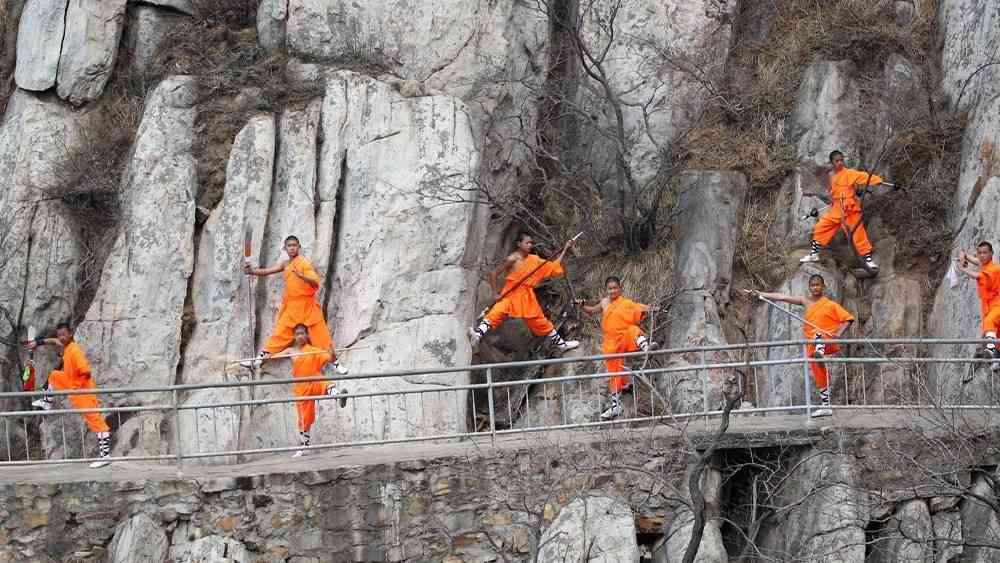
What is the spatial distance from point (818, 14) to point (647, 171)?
320cm

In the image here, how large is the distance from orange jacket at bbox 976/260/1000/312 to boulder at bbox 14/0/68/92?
11.2m

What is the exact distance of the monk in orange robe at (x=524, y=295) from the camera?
1952cm

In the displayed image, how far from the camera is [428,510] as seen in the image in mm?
16578

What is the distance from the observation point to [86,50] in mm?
21703

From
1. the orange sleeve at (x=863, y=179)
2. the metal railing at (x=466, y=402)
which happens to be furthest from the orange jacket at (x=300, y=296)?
the orange sleeve at (x=863, y=179)

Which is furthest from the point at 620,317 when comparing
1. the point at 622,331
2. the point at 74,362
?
the point at 74,362

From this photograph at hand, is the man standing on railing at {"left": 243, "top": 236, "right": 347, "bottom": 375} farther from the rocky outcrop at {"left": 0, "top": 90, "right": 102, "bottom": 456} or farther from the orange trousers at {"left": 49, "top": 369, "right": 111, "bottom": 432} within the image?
the rocky outcrop at {"left": 0, "top": 90, "right": 102, "bottom": 456}

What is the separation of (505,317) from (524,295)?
35cm

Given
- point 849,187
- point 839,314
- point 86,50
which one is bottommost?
point 839,314

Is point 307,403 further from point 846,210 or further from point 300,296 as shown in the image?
point 846,210

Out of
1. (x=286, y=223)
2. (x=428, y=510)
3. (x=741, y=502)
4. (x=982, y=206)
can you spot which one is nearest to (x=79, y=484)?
(x=428, y=510)

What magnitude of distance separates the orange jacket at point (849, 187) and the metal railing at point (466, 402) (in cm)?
166

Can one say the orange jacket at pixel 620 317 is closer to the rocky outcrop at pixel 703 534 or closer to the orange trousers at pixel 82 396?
the rocky outcrop at pixel 703 534

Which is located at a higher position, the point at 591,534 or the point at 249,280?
the point at 249,280
